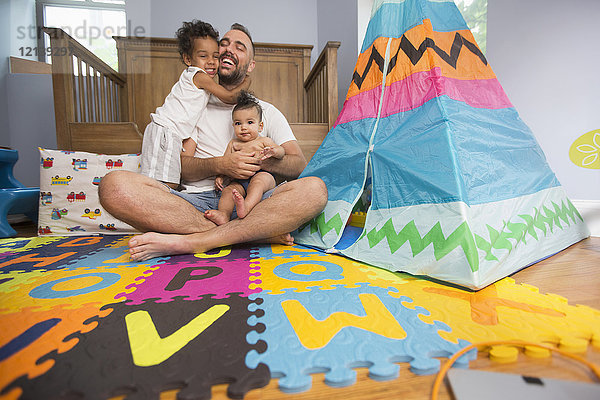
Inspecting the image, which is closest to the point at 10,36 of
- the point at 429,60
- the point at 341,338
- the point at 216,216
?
the point at 216,216

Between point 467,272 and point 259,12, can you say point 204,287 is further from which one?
point 259,12

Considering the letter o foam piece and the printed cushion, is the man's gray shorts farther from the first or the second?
the printed cushion

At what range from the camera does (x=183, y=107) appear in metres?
1.29

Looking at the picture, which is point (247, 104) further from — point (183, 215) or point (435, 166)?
point (435, 166)

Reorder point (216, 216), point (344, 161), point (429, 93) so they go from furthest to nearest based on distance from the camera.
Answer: point (344, 161)
point (216, 216)
point (429, 93)

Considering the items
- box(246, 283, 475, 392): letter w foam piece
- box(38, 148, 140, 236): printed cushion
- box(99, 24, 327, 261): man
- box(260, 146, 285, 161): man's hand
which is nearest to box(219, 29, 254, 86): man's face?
box(99, 24, 327, 261): man

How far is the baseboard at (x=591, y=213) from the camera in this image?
54.3 inches

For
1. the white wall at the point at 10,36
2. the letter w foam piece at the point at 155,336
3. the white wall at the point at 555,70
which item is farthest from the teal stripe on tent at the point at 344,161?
the white wall at the point at 10,36

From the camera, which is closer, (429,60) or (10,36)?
(429,60)

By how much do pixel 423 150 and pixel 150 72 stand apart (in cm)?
282

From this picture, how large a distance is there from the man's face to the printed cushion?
2.79ft

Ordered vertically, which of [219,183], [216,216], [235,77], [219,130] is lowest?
[216,216]

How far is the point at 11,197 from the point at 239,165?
1548 mm

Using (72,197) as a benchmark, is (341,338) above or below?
below
